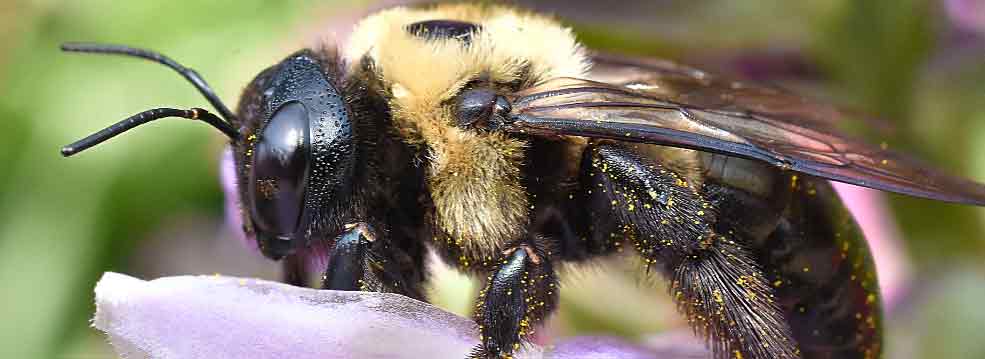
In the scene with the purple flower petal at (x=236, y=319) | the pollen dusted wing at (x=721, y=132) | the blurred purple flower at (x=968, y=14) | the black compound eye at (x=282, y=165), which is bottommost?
the purple flower petal at (x=236, y=319)

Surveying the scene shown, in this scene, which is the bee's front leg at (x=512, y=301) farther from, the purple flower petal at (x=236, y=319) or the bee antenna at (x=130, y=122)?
the bee antenna at (x=130, y=122)

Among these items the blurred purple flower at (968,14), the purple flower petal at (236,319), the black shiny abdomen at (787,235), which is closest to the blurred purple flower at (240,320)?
the purple flower petal at (236,319)

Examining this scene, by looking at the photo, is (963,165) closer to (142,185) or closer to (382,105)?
(382,105)

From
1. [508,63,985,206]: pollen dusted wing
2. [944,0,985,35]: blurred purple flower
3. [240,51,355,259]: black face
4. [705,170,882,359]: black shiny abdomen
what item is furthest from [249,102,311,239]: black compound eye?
[944,0,985,35]: blurred purple flower

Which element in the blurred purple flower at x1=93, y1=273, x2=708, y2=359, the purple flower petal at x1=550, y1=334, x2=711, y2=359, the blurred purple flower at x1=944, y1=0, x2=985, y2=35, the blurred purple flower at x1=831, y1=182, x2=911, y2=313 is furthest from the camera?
the blurred purple flower at x1=831, y1=182, x2=911, y2=313

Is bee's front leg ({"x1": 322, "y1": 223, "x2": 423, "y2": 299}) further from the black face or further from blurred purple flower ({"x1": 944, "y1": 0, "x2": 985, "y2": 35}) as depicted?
blurred purple flower ({"x1": 944, "y1": 0, "x2": 985, "y2": 35})

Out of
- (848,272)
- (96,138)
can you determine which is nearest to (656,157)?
(848,272)

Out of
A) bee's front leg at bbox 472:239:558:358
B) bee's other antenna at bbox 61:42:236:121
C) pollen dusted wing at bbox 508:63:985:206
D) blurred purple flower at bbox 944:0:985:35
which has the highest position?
blurred purple flower at bbox 944:0:985:35

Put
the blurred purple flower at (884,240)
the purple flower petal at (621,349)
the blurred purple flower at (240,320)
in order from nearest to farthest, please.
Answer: the blurred purple flower at (240,320)
the purple flower petal at (621,349)
the blurred purple flower at (884,240)

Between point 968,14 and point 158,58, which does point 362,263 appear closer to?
point 158,58
